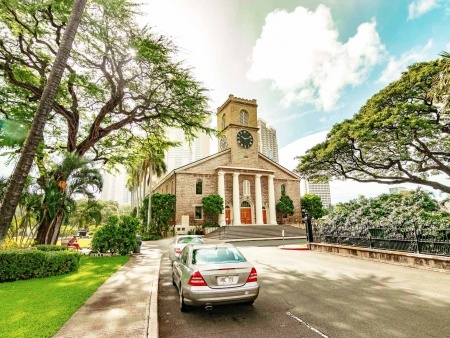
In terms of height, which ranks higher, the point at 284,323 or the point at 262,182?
the point at 262,182

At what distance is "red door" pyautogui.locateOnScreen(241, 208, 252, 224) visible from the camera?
3655 cm

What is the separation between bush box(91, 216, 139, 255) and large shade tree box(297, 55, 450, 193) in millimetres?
15156

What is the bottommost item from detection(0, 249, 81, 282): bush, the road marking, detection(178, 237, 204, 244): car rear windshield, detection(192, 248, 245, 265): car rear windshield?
the road marking

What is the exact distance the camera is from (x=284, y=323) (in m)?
4.77

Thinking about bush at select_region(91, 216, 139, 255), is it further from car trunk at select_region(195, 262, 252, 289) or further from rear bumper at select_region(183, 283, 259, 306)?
car trunk at select_region(195, 262, 252, 289)

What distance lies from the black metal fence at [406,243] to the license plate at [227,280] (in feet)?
29.8

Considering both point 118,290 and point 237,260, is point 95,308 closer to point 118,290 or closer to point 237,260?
point 118,290

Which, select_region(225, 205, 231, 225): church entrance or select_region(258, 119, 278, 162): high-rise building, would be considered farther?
select_region(258, 119, 278, 162): high-rise building

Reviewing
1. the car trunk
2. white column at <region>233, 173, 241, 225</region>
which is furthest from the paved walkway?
white column at <region>233, 173, 241, 225</region>

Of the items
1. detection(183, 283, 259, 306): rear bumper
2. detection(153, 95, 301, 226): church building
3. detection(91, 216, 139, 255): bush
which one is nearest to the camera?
detection(183, 283, 259, 306): rear bumper

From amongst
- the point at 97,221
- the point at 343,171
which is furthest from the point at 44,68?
the point at 343,171

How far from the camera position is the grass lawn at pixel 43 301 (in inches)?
173

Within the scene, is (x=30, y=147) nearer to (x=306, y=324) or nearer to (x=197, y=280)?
(x=197, y=280)

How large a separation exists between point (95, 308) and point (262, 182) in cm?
3508
